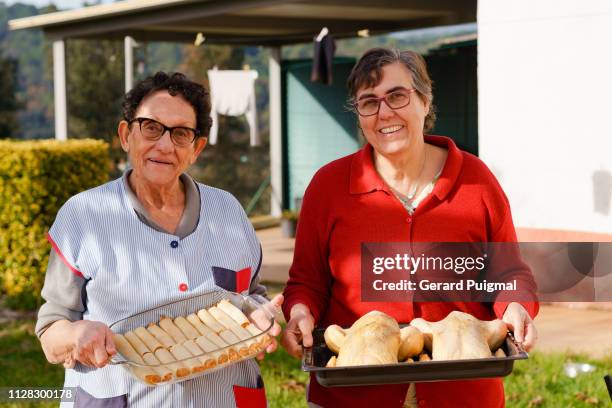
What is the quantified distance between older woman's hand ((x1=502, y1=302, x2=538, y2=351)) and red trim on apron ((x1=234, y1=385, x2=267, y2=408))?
0.69 metres

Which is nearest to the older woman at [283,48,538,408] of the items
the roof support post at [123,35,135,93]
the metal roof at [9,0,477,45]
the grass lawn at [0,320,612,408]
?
the grass lawn at [0,320,612,408]

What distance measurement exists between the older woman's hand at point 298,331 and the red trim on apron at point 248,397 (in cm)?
15

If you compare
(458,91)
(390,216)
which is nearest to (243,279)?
(390,216)

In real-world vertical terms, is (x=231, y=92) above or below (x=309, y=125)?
above

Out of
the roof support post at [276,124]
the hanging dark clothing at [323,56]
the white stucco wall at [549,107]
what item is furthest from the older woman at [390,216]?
the roof support post at [276,124]

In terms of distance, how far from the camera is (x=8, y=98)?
32156mm

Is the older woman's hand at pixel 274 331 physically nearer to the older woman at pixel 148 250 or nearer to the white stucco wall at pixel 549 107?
the older woman at pixel 148 250

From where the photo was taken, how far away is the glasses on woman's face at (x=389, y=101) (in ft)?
8.30

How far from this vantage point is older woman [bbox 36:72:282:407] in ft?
7.86

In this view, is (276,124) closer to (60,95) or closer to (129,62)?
(129,62)

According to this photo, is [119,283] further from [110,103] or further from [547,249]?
[110,103]

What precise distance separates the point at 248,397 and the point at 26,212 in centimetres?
604

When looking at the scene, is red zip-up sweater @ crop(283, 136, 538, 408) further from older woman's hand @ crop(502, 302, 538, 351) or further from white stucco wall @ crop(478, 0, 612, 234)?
white stucco wall @ crop(478, 0, 612, 234)

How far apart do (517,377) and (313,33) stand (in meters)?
8.66
